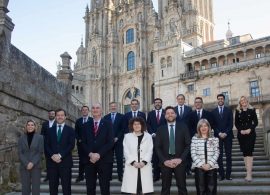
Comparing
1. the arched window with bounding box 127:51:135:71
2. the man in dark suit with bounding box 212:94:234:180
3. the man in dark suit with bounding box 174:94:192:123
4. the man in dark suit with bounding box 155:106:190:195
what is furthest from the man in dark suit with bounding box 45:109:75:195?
the arched window with bounding box 127:51:135:71

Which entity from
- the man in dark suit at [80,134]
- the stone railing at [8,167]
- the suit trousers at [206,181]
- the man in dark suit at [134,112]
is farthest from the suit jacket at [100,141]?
the stone railing at [8,167]

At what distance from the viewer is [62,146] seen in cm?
646

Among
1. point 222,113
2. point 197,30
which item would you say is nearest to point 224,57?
point 197,30

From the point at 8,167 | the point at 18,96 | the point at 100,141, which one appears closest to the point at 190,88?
the point at 18,96

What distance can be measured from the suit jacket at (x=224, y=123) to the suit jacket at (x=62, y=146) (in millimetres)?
3577

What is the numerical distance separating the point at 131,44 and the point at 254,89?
2164cm

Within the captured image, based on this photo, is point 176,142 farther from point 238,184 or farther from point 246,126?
point 246,126

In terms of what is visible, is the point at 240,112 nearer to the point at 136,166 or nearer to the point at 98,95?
the point at 136,166

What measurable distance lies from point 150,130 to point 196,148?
235cm

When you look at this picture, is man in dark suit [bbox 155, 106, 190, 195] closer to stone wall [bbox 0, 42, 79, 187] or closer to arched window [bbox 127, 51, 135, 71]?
stone wall [bbox 0, 42, 79, 187]

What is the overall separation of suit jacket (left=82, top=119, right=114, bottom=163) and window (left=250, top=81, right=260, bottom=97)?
2941 cm

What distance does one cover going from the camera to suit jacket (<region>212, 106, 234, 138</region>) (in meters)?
7.98

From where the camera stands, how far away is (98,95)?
164 feet

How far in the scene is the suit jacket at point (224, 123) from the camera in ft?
26.2
